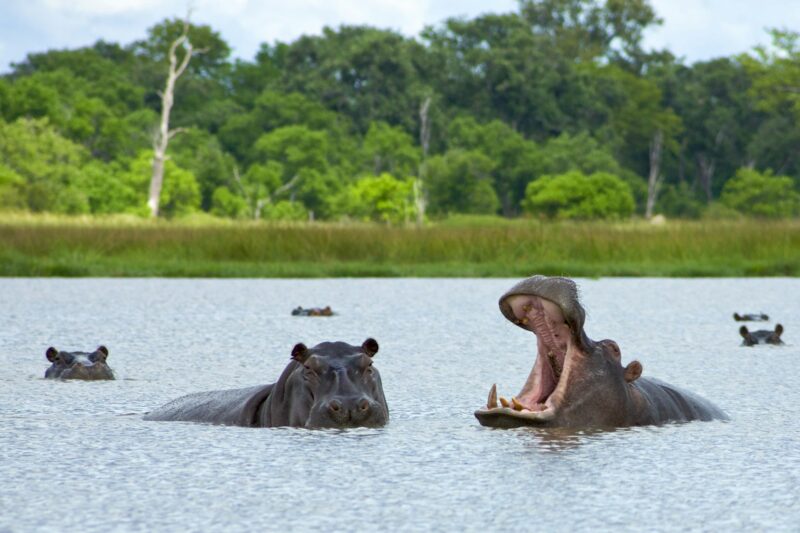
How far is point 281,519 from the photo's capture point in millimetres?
3354

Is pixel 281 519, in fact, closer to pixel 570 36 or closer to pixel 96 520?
pixel 96 520

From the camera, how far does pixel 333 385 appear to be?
14.7ft

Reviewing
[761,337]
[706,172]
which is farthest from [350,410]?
[706,172]

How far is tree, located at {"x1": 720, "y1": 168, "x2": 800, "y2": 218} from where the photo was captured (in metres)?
48.8

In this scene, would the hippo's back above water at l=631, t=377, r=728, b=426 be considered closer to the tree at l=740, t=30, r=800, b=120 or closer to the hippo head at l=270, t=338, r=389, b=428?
the hippo head at l=270, t=338, r=389, b=428

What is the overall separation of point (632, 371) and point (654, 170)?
49.9 meters

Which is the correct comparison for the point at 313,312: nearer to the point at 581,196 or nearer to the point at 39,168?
the point at 39,168

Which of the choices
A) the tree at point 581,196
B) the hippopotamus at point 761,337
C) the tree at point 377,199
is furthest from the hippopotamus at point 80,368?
the tree at point 581,196

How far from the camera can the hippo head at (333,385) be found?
4.47 metres

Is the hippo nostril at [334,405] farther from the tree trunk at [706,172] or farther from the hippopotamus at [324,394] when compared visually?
the tree trunk at [706,172]

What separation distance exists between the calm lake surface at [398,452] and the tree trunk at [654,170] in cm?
4389

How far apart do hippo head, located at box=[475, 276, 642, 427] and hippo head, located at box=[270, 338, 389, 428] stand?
0.40 m

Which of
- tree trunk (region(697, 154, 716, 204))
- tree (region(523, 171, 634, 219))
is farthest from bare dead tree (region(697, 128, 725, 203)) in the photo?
tree (region(523, 171, 634, 219))

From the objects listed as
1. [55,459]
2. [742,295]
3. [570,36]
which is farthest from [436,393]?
[570,36]
